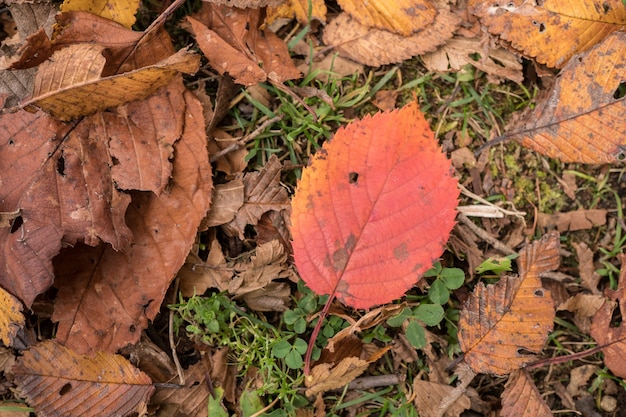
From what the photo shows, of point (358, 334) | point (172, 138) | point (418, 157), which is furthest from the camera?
point (358, 334)

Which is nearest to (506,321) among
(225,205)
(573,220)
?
(573,220)

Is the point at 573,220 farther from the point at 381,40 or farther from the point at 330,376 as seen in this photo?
the point at 330,376

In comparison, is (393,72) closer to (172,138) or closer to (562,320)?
(172,138)

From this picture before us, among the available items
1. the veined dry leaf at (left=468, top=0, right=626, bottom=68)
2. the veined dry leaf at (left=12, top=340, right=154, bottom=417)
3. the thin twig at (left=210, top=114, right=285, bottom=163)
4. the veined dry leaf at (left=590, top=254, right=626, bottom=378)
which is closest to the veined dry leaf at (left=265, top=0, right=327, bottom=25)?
the thin twig at (left=210, top=114, right=285, bottom=163)

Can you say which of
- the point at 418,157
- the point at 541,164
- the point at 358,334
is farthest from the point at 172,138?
the point at 541,164

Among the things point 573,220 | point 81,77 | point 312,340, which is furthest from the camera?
point 573,220

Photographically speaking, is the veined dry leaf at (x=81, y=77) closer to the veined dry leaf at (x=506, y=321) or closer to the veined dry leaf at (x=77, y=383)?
the veined dry leaf at (x=77, y=383)

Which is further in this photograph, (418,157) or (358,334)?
(358,334)
